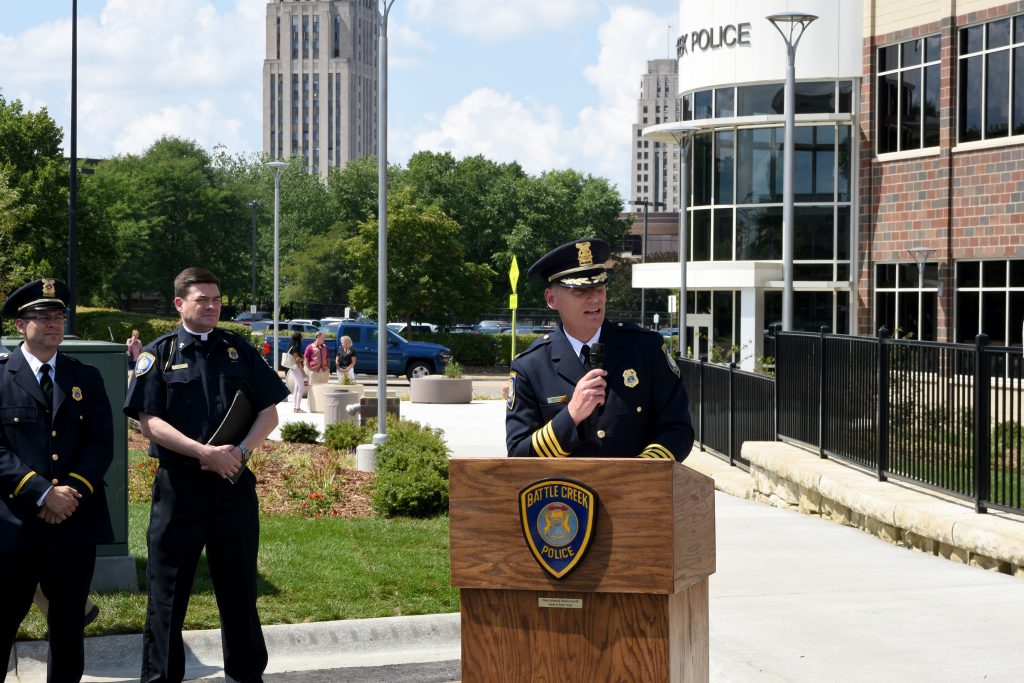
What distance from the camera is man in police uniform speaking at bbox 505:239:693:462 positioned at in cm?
448

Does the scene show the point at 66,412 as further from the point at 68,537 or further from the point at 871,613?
the point at 871,613

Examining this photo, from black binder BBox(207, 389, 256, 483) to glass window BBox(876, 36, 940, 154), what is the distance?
97.8 feet

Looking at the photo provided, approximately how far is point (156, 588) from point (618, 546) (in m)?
2.83

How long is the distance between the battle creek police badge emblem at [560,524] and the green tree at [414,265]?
165 ft

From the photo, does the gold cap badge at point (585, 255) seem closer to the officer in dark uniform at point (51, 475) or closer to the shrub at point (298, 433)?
the officer in dark uniform at point (51, 475)

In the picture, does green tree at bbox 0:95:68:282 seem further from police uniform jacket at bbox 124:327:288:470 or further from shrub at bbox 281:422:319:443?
police uniform jacket at bbox 124:327:288:470

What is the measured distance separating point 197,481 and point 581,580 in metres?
2.62

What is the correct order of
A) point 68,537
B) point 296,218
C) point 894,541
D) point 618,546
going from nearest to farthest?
point 618,546 → point 68,537 → point 894,541 → point 296,218

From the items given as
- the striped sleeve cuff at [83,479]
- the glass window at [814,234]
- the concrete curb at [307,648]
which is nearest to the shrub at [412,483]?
the concrete curb at [307,648]

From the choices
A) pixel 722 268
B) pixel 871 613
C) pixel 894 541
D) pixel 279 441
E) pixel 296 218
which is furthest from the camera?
pixel 296 218

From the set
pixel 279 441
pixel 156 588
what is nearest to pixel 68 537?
pixel 156 588

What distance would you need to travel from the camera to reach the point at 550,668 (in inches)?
149

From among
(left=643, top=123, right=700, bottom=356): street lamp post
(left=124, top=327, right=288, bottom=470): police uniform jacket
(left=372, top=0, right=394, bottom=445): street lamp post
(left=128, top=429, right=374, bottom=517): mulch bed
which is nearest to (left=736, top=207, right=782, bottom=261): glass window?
(left=643, top=123, right=700, bottom=356): street lamp post

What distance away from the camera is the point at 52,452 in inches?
229
